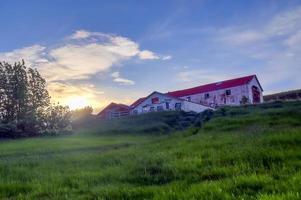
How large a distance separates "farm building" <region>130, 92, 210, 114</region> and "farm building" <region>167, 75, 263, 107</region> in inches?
189

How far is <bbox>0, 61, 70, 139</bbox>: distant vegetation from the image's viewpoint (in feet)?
A: 225

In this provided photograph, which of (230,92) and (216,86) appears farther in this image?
(216,86)

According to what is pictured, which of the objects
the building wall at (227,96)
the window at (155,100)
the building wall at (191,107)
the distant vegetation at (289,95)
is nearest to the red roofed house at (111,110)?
the window at (155,100)

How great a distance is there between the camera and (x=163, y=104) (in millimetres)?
97062

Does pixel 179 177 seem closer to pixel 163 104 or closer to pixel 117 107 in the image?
pixel 163 104

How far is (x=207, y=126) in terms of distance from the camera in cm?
3962

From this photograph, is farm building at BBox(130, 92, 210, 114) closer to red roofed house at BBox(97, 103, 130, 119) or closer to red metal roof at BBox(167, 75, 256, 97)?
red metal roof at BBox(167, 75, 256, 97)

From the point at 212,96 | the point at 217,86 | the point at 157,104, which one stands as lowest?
the point at 157,104

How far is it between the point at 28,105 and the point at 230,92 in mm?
49569

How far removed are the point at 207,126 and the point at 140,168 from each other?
24.5m

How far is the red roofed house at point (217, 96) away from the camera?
94.2 m

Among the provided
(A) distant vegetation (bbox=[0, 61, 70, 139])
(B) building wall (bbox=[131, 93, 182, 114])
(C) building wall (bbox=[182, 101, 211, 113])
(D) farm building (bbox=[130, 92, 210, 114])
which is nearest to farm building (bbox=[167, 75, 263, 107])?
(C) building wall (bbox=[182, 101, 211, 113])

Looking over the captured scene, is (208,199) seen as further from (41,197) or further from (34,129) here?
(34,129)

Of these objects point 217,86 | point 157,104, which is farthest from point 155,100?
point 217,86
